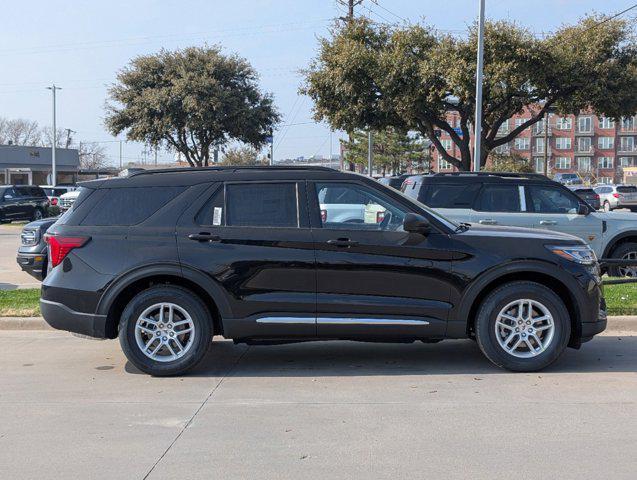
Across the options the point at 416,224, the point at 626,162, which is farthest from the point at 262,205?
the point at 626,162

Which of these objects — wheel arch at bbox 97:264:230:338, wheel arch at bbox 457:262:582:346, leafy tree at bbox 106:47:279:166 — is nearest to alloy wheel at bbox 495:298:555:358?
wheel arch at bbox 457:262:582:346

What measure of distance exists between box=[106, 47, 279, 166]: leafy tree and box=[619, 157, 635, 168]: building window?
75747 millimetres

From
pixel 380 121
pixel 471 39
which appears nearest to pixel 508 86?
pixel 471 39

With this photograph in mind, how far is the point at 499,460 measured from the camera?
456 centimetres

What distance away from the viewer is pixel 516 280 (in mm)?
6703

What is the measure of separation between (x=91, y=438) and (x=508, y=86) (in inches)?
816

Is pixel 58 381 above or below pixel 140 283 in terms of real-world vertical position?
below

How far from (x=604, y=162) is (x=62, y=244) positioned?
325ft

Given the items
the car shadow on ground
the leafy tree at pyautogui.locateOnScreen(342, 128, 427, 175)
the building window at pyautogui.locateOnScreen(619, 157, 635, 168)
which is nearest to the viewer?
the car shadow on ground

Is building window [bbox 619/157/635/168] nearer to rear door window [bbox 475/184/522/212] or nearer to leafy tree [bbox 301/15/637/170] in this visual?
leafy tree [bbox 301/15/637/170]

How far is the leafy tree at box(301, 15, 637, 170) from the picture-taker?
2336 centimetres

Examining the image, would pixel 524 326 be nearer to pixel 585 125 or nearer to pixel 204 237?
pixel 204 237

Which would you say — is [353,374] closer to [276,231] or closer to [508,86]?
[276,231]

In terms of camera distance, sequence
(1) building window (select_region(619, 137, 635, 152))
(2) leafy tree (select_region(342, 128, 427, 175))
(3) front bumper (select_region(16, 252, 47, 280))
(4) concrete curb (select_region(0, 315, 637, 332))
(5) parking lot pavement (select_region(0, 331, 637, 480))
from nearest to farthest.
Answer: (5) parking lot pavement (select_region(0, 331, 637, 480)) < (4) concrete curb (select_region(0, 315, 637, 332)) < (3) front bumper (select_region(16, 252, 47, 280)) < (2) leafy tree (select_region(342, 128, 427, 175)) < (1) building window (select_region(619, 137, 635, 152))
